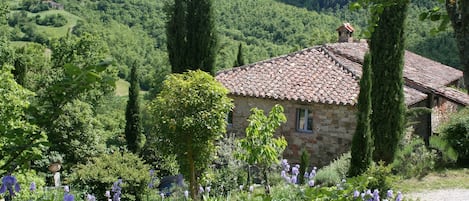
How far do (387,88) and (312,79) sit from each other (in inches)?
133

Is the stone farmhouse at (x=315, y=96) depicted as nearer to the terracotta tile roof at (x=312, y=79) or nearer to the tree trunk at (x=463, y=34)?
the terracotta tile roof at (x=312, y=79)

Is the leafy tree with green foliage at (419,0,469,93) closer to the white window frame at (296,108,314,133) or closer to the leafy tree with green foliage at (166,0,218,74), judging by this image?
the white window frame at (296,108,314,133)

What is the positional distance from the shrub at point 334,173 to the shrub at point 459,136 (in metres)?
3.57

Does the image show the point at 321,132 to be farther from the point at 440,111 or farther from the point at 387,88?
the point at 440,111

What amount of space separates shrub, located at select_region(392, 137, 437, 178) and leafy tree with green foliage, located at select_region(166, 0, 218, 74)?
6.48 m

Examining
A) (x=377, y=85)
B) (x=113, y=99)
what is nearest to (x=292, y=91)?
(x=377, y=85)

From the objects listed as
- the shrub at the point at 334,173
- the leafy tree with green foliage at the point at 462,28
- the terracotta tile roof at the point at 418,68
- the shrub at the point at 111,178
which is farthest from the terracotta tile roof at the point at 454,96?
the leafy tree with green foliage at the point at 462,28

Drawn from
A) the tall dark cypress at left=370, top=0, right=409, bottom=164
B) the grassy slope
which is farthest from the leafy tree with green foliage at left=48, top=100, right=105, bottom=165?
the grassy slope

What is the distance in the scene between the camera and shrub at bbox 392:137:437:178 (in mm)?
15117

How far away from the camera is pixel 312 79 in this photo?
1850cm

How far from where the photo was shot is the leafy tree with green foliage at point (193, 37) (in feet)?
59.6

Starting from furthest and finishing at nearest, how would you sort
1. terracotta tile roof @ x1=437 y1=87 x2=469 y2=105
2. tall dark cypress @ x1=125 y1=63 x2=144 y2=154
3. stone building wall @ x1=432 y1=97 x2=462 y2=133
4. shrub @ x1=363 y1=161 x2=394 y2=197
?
tall dark cypress @ x1=125 y1=63 x2=144 y2=154 < stone building wall @ x1=432 y1=97 x2=462 y2=133 < terracotta tile roof @ x1=437 y1=87 x2=469 y2=105 < shrub @ x1=363 y1=161 x2=394 y2=197

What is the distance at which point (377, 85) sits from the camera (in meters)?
15.8

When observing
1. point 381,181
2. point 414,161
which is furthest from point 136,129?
point 381,181
